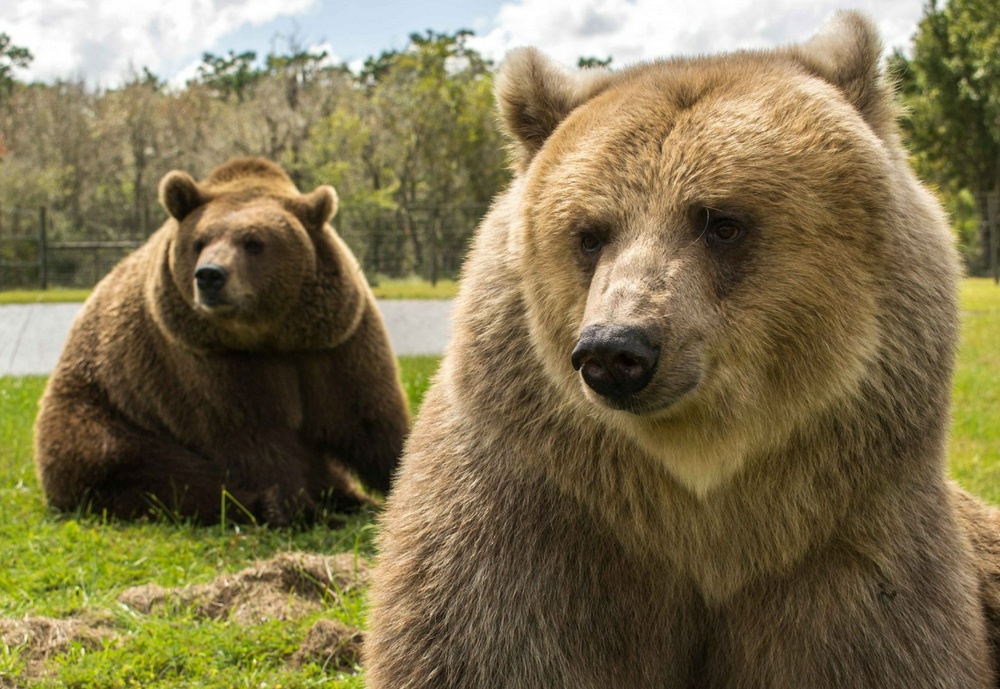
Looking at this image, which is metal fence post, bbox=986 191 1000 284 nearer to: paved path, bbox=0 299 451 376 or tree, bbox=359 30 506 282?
tree, bbox=359 30 506 282

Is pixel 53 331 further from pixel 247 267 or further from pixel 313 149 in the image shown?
pixel 313 149

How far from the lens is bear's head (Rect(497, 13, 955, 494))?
2410 millimetres

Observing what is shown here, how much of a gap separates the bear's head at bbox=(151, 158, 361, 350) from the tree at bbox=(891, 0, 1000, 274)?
38.0 metres

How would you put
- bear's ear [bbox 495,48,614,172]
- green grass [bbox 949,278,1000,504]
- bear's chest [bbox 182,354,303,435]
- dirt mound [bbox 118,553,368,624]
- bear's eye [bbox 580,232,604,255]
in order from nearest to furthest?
1. bear's eye [bbox 580,232,604,255]
2. bear's ear [bbox 495,48,614,172]
3. dirt mound [bbox 118,553,368,624]
4. green grass [bbox 949,278,1000,504]
5. bear's chest [bbox 182,354,303,435]

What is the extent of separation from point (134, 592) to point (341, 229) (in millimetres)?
22905

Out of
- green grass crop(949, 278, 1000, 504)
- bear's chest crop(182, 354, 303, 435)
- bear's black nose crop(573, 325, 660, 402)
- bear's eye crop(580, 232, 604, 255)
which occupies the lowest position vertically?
→ green grass crop(949, 278, 1000, 504)

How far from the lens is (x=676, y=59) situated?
9.63ft

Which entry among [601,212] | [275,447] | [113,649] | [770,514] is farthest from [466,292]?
[275,447]

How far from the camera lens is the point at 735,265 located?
8.05 feet

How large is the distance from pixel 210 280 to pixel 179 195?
38.7 inches

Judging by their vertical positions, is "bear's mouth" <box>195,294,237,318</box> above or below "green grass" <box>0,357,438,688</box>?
above

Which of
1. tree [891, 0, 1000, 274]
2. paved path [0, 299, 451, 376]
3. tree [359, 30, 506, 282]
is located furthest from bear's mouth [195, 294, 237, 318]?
tree [891, 0, 1000, 274]

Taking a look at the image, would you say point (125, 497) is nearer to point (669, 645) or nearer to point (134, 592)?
point (134, 592)

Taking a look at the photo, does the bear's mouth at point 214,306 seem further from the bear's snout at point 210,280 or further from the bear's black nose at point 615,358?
the bear's black nose at point 615,358
